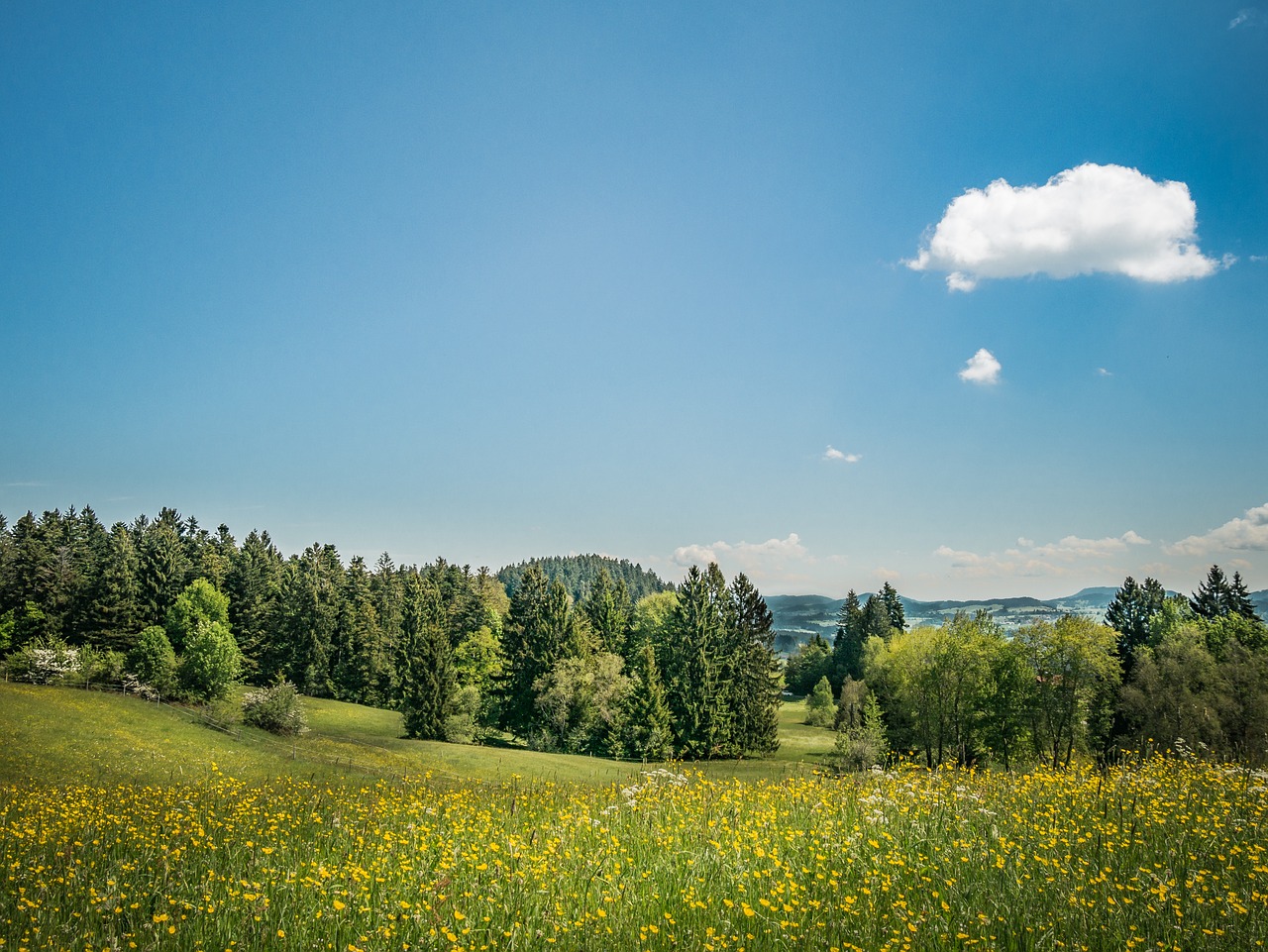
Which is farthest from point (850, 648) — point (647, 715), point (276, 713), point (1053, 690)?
point (276, 713)

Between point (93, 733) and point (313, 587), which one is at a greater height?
point (313, 587)

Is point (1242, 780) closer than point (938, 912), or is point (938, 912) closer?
point (938, 912)

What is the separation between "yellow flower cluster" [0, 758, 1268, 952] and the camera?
5.51m

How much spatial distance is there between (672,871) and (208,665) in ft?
231

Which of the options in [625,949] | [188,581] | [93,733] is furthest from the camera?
[188,581]

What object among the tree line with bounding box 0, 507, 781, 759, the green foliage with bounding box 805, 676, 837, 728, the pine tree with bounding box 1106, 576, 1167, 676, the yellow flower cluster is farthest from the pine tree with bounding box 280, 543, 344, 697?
the pine tree with bounding box 1106, 576, 1167, 676

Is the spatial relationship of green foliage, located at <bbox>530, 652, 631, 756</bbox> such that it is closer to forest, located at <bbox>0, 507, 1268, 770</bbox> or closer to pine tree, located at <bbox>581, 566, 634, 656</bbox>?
forest, located at <bbox>0, 507, 1268, 770</bbox>

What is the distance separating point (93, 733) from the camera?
3706 cm

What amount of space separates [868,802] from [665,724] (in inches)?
2073

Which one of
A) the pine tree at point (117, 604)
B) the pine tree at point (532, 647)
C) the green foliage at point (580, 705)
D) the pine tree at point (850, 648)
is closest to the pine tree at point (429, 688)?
the pine tree at point (532, 647)

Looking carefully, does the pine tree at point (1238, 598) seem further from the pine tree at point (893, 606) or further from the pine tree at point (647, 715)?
the pine tree at point (647, 715)

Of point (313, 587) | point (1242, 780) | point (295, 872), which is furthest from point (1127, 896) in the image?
point (313, 587)

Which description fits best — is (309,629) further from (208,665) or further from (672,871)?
(672,871)

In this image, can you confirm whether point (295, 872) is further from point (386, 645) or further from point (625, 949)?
point (386, 645)
